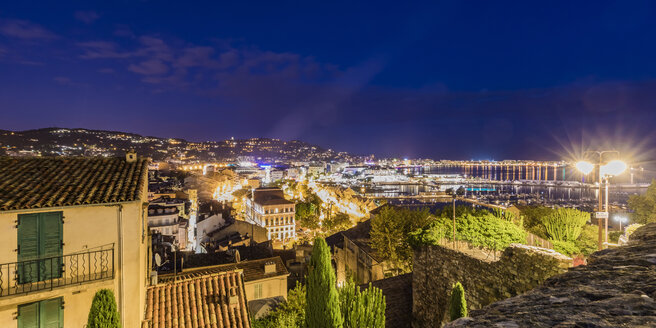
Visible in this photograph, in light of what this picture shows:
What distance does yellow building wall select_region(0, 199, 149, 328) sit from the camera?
22.9 feet

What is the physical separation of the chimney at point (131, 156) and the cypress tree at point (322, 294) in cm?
729

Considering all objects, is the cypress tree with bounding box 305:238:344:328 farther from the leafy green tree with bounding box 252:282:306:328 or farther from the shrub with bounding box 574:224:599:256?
the shrub with bounding box 574:224:599:256

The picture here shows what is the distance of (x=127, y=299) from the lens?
26.0ft

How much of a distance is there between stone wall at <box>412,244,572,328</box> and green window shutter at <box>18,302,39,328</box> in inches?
521

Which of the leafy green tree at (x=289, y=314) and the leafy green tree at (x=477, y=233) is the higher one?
the leafy green tree at (x=477, y=233)

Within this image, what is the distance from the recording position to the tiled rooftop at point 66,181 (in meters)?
7.24

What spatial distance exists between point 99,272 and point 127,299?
3.48ft

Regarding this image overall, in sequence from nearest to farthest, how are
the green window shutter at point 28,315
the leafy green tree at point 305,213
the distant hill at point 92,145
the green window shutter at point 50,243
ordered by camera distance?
the green window shutter at point 28,315, the green window shutter at point 50,243, the leafy green tree at point 305,213, the distant hill at point 92,145

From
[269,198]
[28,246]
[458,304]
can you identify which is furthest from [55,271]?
[269,198]

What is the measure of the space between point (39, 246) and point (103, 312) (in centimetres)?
273

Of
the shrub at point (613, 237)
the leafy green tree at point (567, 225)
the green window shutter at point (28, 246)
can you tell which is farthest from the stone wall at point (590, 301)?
the shrub at point (613, 237)

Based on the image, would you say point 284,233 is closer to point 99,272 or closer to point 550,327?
point 99,272

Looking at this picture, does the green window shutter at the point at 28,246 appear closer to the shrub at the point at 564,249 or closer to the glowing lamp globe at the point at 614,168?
the shrub at the point at 564,249

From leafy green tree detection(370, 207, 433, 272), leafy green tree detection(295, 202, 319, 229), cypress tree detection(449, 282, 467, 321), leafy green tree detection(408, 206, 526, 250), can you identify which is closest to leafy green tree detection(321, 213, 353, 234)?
leafy green tree detection(295, 202, 319, 229)
